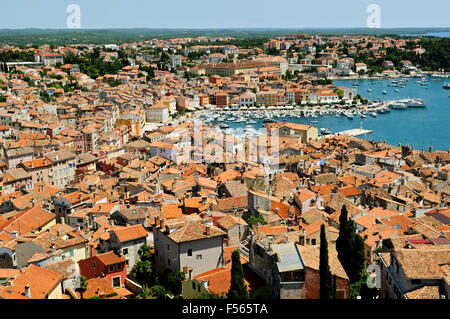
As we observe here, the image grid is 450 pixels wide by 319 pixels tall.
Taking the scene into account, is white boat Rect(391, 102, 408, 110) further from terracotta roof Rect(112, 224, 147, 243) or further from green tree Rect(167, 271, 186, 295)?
green tree Rect(167, 271, 186, 295)

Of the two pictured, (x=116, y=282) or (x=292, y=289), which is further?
(x=116, y=282)

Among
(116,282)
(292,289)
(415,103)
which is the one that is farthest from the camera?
(415,103)

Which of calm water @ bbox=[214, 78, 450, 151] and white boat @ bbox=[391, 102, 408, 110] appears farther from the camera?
white boat @ bbox=[391, 102, 408, 110]

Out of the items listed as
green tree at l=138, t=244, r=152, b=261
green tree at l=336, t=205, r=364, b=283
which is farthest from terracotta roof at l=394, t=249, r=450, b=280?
green tree at l=138, t=244, r=152, b=261

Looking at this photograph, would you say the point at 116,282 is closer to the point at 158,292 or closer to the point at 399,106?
the point at 158,292

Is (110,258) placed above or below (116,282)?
above

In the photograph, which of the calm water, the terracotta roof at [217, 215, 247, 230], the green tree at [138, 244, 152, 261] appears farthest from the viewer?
the calm water

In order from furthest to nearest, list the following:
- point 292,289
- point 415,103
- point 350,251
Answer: point 415,103, point 350,251, point 292,289

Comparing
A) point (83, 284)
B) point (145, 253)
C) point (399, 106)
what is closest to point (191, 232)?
point (145, 253)

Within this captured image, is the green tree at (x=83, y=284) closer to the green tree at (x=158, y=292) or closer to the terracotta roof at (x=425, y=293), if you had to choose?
the green tree at (x=158, y=292)

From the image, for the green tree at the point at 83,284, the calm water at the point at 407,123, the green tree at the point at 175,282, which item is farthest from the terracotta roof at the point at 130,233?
the calm water at the point at 407,123

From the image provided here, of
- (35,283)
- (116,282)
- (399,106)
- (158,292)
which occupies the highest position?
(399,106)
